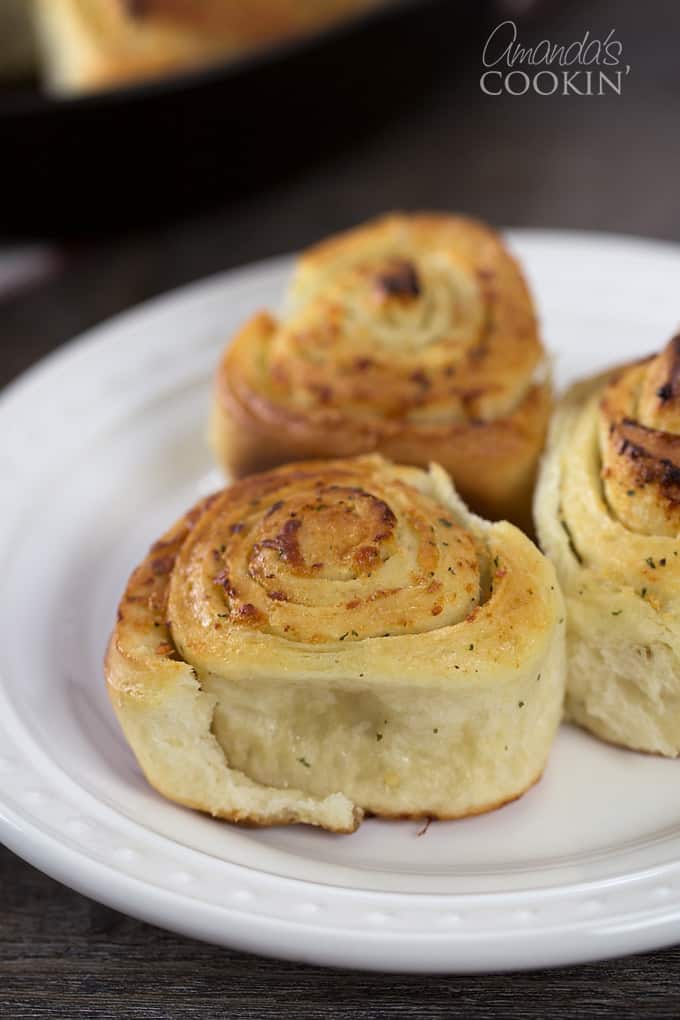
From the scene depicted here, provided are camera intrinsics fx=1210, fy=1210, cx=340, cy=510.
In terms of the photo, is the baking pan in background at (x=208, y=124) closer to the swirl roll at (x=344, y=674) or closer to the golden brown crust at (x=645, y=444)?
the golden brown crust at (x=645, y=444)

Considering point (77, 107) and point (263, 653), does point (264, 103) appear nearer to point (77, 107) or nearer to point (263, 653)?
point (77, 107)

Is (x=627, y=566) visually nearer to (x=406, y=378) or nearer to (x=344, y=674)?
(x=344, y=674)

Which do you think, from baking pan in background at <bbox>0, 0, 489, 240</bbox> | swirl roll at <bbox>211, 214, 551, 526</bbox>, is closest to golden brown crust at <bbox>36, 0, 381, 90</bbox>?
baking pan in background at <bbox>0, 0, 489, 240</bbox>

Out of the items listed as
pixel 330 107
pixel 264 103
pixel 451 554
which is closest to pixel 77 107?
pixel 264 103

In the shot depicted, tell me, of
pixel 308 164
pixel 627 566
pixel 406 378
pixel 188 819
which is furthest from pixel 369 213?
pixel 188 819

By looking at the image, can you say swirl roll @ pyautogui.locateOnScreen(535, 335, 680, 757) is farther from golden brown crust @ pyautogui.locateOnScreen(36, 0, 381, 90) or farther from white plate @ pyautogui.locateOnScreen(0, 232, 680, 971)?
golden brown crust @ pyautogui.locateOnScreen(36, 0, 381, 90)

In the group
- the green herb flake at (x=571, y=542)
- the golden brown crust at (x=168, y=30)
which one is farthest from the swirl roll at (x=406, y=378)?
the golden brown crust at (x=168, y=30)
